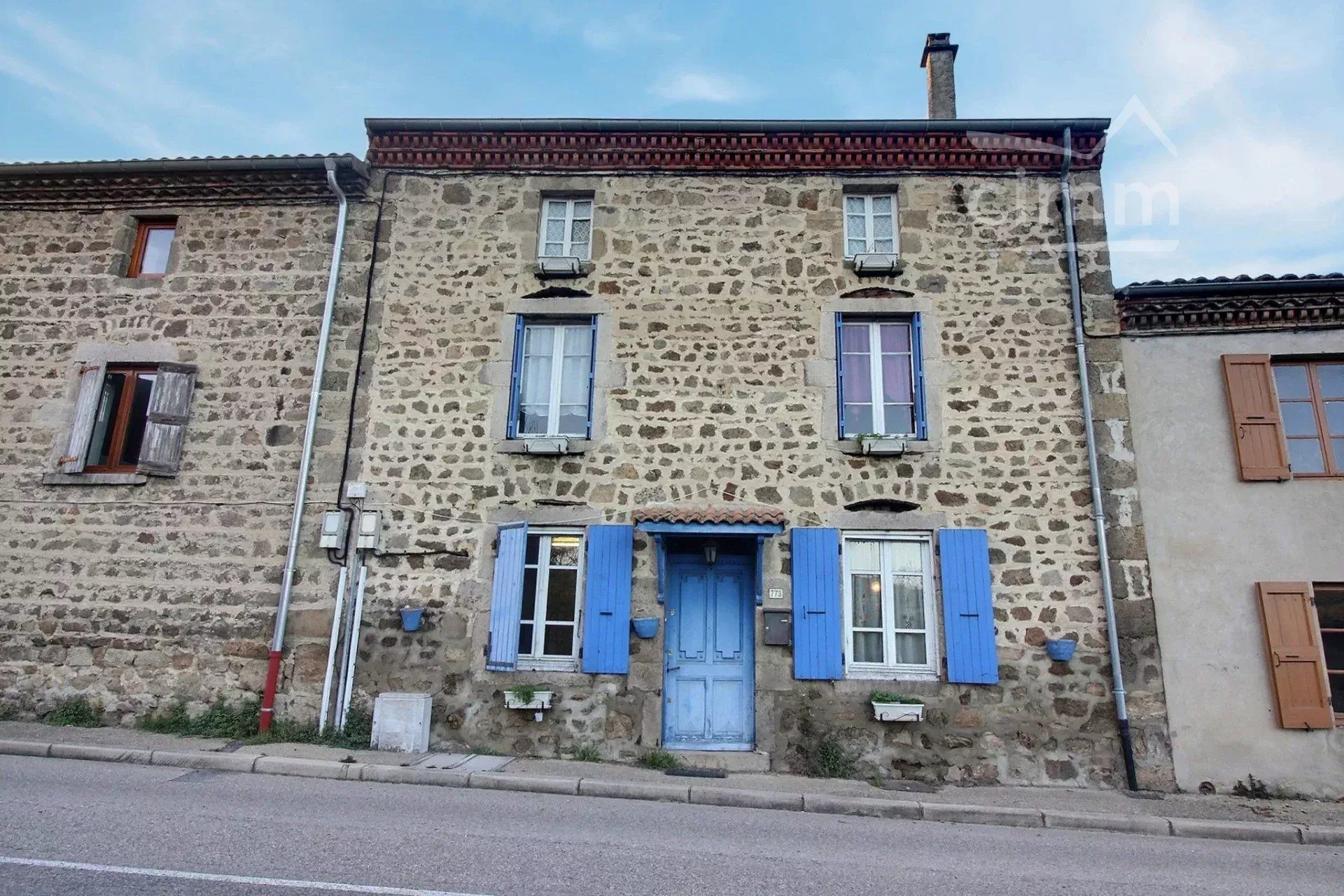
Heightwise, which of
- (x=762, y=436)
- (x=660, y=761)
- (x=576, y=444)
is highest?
(x=762, y=436)

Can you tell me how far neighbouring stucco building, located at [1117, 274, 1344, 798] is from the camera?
7160 millimetres

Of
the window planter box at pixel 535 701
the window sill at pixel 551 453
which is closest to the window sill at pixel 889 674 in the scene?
the window planter box at pixel 535 701

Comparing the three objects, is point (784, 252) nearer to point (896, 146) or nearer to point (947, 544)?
point (896, 146)

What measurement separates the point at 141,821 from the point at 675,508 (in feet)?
16.3

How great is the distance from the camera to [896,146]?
8.83m

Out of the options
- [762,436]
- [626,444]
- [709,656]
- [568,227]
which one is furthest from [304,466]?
[762,436]

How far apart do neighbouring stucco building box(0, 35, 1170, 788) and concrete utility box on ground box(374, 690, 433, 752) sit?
0.83 ft

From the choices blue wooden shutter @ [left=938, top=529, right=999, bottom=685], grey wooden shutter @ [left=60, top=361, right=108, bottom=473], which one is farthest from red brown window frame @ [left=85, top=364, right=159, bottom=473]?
blue wooden shutter @ [left=938, top=529, right=999, bottom=685]

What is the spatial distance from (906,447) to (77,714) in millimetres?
9050

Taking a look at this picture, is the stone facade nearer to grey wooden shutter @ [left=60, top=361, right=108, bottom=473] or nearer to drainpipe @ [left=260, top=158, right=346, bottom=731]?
drainpipe @ [left=260, top=158, right=346, bottom=731]

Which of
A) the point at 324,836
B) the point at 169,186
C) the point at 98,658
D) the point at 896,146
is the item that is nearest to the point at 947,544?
the point at 896,146

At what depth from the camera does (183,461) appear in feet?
27.7

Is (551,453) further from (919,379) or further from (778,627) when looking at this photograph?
(919,379)

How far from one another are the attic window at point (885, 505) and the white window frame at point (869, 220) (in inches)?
113
